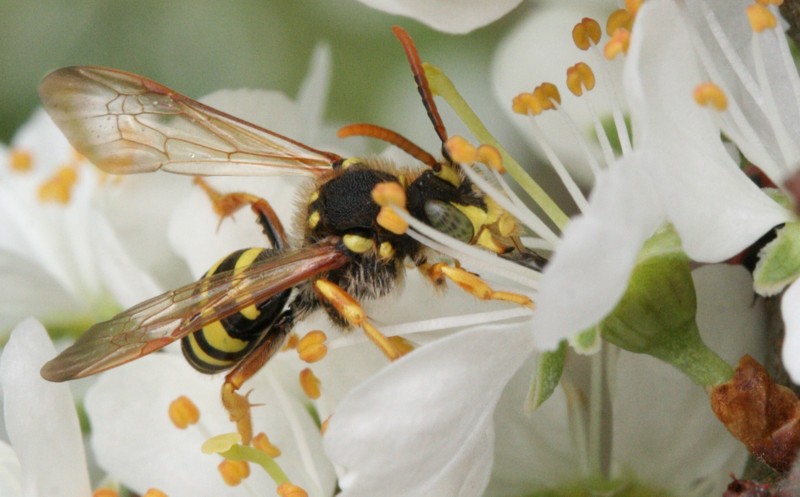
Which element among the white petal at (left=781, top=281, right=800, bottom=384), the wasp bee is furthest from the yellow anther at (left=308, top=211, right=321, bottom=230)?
the white petal at (left=781, top=281, right=800, bottom=384)

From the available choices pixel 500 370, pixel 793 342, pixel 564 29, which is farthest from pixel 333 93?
pixel 793 342

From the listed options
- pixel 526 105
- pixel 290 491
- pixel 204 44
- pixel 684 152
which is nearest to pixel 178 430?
pixel 290 491

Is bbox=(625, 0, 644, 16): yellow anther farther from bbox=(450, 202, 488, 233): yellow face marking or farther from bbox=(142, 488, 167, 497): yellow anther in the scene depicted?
bbox=(142, 488, 167, 497): yellow anther

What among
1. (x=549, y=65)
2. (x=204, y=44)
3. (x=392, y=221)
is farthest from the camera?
(x=204, y=44)

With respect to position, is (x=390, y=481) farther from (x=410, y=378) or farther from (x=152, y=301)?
(x=152, y=301)

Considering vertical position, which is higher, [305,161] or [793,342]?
[305,161]

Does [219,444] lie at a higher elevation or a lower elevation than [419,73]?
lower

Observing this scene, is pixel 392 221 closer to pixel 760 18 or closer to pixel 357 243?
pixel 357 243
